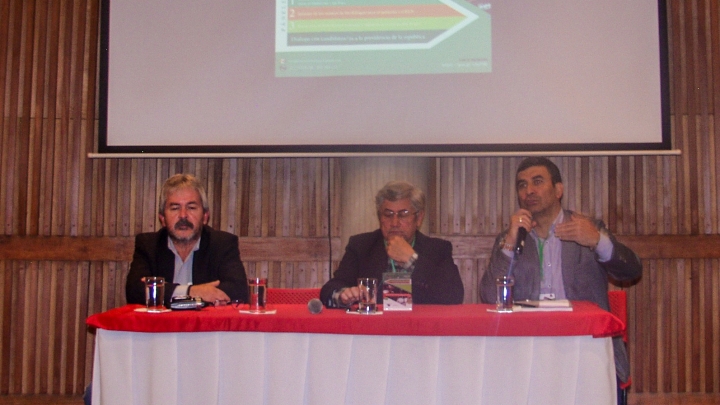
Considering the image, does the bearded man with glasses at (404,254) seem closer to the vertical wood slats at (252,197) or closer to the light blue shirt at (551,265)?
the light blue shirt at (551,265)

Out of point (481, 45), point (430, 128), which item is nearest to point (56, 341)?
point (430, 128)

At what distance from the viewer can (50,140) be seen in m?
4.54

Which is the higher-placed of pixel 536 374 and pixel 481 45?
pixel 481 45

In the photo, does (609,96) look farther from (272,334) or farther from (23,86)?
(23,86)

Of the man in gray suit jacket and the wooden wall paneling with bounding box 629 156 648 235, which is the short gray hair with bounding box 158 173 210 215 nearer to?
the man in gray suit jacket

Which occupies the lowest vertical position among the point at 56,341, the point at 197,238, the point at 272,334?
the point at 56,341

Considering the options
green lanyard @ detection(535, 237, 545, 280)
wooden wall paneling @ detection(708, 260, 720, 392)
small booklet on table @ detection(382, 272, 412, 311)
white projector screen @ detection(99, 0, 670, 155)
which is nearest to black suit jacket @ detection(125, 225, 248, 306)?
small booklet on table @ detection(382, 272, 412, 311)

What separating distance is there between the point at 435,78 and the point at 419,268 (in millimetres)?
1397

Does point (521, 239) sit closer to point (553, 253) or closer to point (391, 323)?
point (553, 253)

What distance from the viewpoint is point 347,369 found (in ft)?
8.19

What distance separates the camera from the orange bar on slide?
4.16 metres

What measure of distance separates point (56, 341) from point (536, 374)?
3.36m

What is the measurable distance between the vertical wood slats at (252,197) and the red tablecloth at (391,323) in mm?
1896

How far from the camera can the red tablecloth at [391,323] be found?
2436 mm
